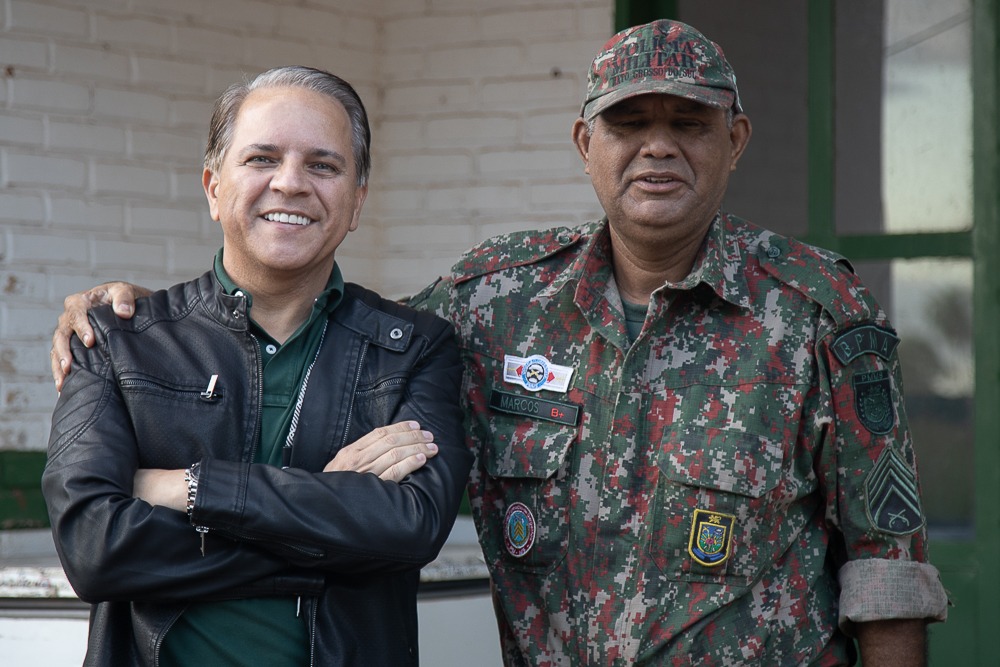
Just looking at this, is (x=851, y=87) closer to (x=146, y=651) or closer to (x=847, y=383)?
(x=847, y=383)

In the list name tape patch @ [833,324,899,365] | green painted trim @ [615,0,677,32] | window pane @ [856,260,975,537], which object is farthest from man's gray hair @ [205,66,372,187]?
window pane @ [856,260,975,537]

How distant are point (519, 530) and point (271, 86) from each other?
970 mm

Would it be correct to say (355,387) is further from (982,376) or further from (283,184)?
(982,376)

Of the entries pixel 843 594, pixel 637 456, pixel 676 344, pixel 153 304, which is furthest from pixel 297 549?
pixel 843 594

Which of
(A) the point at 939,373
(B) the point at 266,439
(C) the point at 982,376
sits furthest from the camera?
(A) the point at 939,373

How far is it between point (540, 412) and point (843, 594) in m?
0.67

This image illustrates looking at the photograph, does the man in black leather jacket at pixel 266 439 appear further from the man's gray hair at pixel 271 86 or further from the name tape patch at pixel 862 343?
the name tape patch at pixel 862 343

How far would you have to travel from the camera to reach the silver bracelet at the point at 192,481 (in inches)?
76.5

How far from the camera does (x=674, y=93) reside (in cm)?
222

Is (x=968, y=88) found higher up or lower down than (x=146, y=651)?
higher up

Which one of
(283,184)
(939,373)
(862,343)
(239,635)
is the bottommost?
(239,635)

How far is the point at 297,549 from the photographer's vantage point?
1.98 m

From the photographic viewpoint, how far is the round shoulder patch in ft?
7.84

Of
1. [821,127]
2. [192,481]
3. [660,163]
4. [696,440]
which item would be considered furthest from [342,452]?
[821,127]
